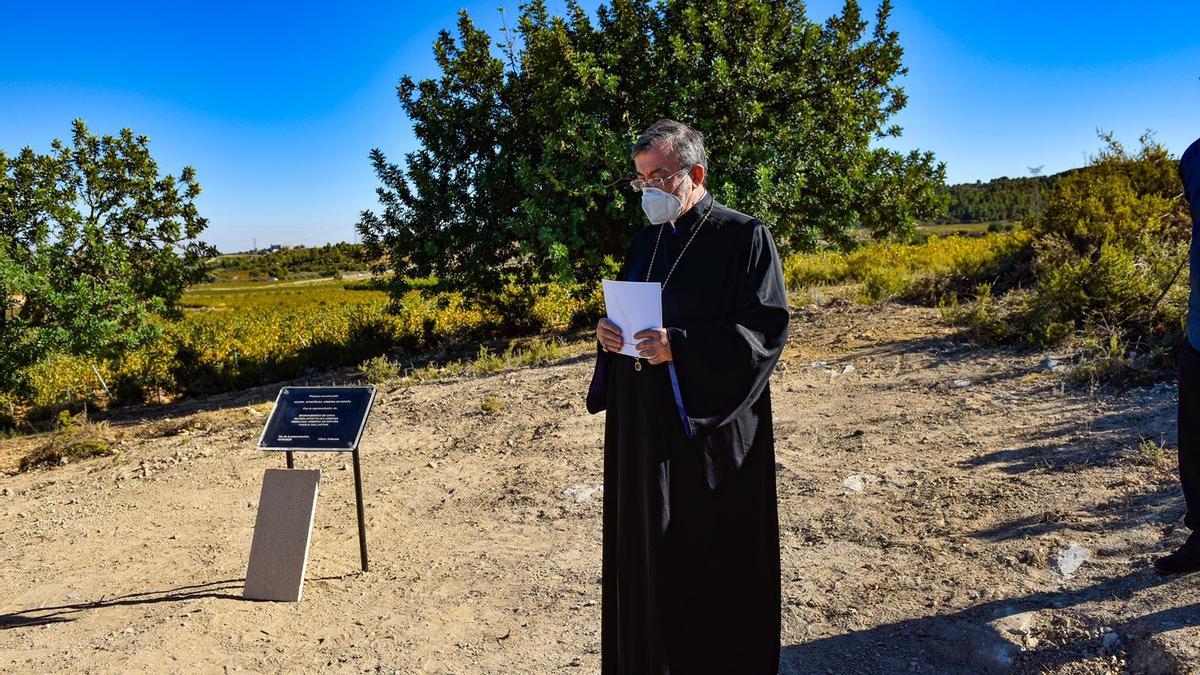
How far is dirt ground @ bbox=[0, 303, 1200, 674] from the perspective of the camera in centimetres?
365

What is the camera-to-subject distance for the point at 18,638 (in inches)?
171

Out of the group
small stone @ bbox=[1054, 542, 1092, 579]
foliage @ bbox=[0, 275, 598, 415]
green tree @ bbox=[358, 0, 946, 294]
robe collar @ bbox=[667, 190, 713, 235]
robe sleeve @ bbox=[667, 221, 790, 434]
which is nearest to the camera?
robe sleeve @ bbox=[667, 221, 790, 434]

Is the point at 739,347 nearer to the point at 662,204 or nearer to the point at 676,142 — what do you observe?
the point at 662,204

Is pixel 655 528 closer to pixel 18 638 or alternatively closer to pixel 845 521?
pixel 845 521

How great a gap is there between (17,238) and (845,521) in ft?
34.7

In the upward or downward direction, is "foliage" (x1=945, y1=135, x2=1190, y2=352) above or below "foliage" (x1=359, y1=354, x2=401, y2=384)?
above

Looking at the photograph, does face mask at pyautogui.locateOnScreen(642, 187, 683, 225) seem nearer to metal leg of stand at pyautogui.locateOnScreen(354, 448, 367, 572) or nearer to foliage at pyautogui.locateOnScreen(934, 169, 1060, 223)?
metal leg of stand at pyautogui.locateOnScreen(354, 448, 367, 572)

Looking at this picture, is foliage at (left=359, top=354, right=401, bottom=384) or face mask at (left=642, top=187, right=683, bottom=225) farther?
foliage at (left=359, top=354, right=401, bottom=384)

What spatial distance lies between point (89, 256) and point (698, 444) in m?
10.7

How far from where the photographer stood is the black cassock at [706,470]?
9.03 feet

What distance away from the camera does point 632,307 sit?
9.29ft

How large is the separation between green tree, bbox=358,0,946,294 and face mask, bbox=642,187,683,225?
6.38 m

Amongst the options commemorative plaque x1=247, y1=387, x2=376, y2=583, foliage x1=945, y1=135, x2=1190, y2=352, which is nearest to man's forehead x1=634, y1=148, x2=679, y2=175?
commemorative plaque x1=247, y1=387, x2=376, y2=583

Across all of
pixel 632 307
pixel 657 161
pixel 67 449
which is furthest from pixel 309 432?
pixel 67 449
